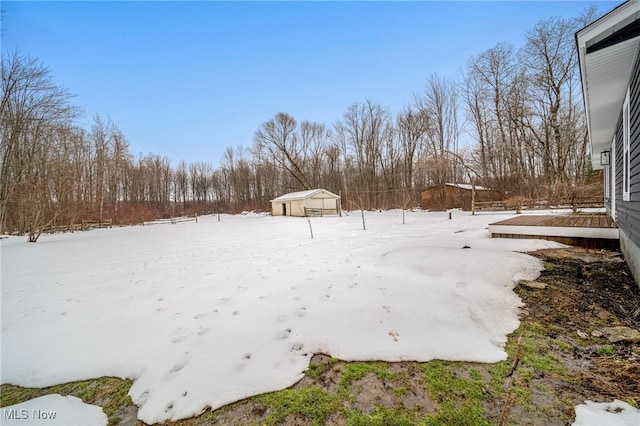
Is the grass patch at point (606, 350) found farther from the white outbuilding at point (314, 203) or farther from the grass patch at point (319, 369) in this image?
the white outbuilding at point (314, 203)

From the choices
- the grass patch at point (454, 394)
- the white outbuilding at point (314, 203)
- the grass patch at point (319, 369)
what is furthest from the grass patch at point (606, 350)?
the white outbuilding at point (314, 203)

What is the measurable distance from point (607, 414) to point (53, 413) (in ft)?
11.2

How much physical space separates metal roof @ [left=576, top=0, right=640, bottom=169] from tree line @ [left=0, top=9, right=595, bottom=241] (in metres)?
11.2

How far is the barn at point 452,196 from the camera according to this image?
68.0ft

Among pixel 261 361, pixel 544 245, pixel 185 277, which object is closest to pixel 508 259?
pixel 544 245

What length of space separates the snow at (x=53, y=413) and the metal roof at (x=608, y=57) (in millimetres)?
5766

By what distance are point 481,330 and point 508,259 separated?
2736 millimetres

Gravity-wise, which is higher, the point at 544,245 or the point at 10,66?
the point at 10,66

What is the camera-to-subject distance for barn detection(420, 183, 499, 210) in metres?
20.7

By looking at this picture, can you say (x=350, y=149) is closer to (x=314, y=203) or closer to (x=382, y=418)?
(x=314, y=203)

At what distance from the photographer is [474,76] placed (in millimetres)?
21859

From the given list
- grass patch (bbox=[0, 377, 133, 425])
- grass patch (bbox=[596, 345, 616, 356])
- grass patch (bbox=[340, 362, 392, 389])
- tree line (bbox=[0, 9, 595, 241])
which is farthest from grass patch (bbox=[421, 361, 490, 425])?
tree line (bbox=[0, 9, 595, 241])

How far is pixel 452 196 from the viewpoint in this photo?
22203 mm

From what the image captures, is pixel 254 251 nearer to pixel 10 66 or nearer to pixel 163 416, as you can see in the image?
pixel 163 416
